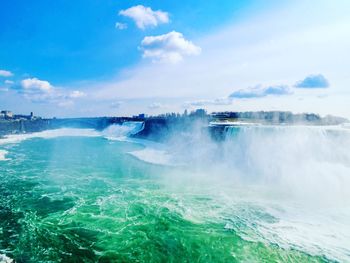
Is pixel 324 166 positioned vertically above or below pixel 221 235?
above

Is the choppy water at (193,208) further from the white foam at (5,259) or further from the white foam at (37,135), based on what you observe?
the white foam at (37,135)

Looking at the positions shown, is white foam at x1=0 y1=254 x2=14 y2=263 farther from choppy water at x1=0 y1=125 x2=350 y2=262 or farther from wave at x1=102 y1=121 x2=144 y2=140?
wave at x1=102 y1=121 x2=144 y2=140

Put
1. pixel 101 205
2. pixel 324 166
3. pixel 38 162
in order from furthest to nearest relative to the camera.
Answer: pixel 38 162, pixel 324 166, pixel 101 205

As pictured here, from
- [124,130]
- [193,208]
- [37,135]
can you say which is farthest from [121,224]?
[37,135]

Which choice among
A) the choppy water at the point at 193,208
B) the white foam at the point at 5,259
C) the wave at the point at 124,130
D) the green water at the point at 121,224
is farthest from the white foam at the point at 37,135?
the white foam at the point at 5,259

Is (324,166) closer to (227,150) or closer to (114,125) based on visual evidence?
(227,150)

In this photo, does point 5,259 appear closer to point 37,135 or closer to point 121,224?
point 121,224

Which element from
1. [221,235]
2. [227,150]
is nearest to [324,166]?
[227,150]

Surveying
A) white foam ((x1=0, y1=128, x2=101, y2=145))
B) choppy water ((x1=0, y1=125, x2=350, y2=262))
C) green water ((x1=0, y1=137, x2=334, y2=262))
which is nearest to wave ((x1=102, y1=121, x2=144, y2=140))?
white foam ((x1=0, y1=128, x2=101, y2=145))
